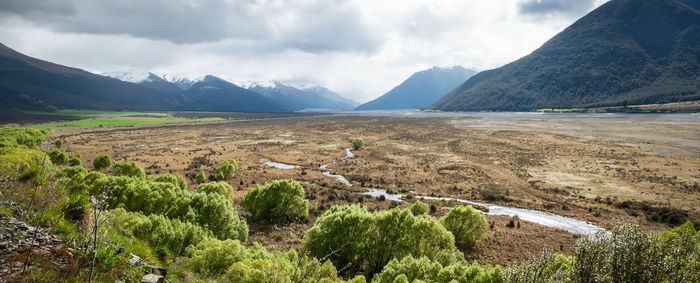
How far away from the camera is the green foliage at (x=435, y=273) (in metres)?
10.4

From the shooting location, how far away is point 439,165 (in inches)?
2058

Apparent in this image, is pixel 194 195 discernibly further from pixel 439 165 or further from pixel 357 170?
pixel 439 165

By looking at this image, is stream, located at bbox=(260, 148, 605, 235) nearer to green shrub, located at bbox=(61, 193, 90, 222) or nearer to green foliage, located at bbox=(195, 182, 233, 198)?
green foliage, located at bbox=(195, 182, 233, 198)

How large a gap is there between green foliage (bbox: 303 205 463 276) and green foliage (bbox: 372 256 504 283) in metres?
3.45

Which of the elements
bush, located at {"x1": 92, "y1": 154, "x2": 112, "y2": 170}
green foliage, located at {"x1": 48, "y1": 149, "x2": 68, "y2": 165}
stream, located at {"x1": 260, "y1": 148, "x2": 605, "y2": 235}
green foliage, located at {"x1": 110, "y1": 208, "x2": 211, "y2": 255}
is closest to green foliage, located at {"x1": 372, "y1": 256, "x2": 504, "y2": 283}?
green foliage, located at {"x1": 110, "y1": 208, "x2": 211, "y2": 255}

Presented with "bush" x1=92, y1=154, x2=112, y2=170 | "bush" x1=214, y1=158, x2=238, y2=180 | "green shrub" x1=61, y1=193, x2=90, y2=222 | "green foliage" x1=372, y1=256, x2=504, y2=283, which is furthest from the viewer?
"bush" x1=92, y1=154, x2=112, y2=170

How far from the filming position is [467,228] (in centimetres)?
2138

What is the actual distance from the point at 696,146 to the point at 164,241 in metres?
97.3

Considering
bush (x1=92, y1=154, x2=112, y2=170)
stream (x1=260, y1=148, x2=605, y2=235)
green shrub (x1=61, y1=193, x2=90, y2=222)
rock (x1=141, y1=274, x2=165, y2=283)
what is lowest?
stream (x1=260, y1=148, x2=605, y2=235)

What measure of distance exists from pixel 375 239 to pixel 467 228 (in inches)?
345

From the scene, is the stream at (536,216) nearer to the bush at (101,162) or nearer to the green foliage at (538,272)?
the green foliage at (538,272)

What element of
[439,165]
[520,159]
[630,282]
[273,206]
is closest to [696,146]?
[520,159]

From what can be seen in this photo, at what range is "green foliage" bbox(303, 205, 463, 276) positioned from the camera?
16.2 metres

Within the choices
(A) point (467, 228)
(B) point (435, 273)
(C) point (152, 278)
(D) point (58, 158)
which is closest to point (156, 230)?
(C) point (152, 278)
